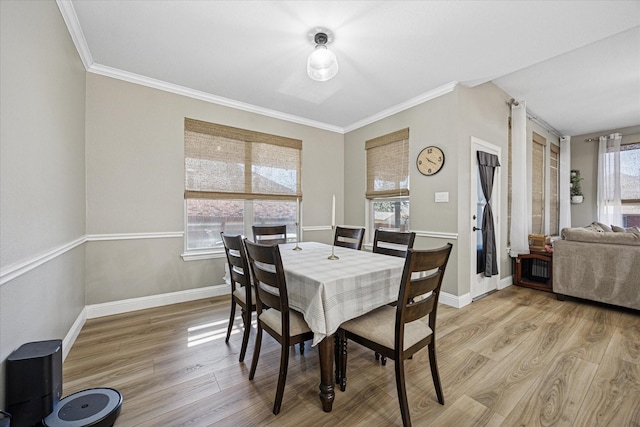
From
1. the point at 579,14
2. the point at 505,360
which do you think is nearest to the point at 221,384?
the point at 505,360

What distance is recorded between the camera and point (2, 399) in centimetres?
116

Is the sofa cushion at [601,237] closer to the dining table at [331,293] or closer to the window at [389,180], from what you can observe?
the window at [389,180]

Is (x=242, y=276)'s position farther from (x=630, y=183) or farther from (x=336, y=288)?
(x=630, y=183)

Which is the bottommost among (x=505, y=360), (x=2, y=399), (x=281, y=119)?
(x=505, y=360)

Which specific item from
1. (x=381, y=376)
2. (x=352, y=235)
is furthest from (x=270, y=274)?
(x=352, y=235)

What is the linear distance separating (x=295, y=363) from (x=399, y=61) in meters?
2.85

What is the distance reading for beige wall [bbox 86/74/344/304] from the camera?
8.87 ft

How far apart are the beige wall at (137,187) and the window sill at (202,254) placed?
0.06 m

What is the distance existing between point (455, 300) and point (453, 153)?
1684mm

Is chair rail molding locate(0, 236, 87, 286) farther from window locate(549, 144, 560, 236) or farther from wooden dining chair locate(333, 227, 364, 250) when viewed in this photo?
window locate(549, 144, 560, 236)

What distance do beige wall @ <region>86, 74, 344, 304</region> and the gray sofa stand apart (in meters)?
4.26

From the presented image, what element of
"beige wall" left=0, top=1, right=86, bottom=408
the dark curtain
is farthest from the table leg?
the dark curtain

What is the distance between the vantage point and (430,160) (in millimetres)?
3305

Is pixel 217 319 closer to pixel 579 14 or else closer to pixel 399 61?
pixel 399 61
